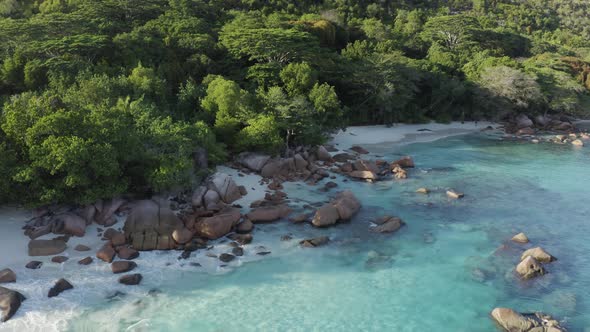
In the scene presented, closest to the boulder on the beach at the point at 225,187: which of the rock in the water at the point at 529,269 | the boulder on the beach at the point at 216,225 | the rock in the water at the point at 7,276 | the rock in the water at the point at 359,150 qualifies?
the boulder on the beach at the point at 216,225

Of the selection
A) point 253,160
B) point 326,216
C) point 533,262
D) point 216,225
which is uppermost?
point 253,160

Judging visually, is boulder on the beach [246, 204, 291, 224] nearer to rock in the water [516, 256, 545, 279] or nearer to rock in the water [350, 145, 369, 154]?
rock in the water [516, 256, 545, 279]

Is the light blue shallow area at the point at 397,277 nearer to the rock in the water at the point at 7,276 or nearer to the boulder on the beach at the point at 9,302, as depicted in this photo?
the boulder on the beach at the point at 9,302

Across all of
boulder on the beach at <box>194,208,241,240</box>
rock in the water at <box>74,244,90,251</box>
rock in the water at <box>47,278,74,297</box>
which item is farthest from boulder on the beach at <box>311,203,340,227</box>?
rock in the water at <box>47,278,74,297</box>

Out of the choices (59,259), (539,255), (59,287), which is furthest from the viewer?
(539,255)

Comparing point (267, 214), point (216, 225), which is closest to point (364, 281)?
point (267, 214)

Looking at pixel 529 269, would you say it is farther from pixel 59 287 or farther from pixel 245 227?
pixel 59 287
